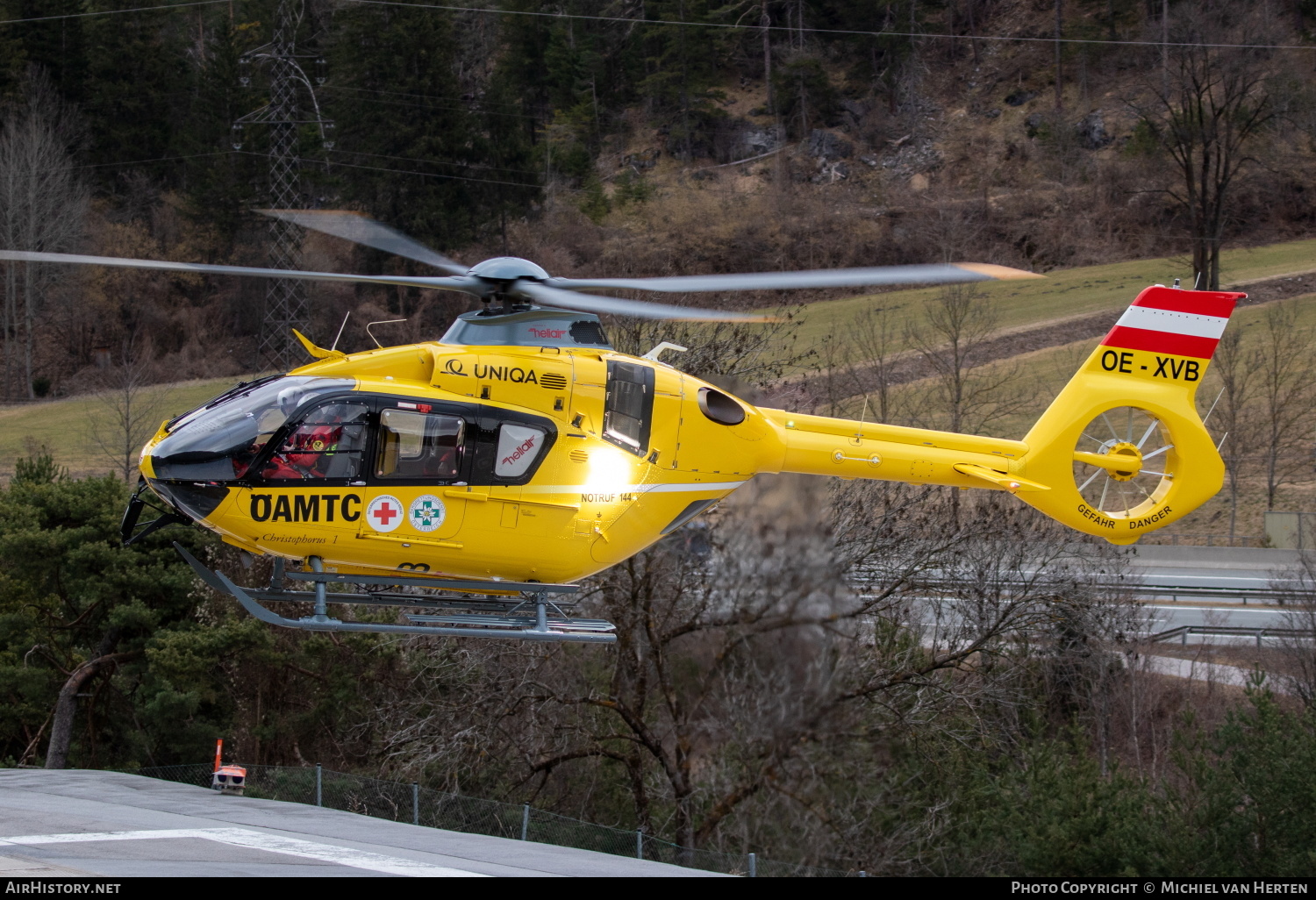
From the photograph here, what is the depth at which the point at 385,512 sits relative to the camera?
11547mm

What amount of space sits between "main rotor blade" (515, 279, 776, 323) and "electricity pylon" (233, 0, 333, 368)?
22.3 meters

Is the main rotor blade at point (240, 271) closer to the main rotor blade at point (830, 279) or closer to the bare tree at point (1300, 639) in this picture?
the main rotor blade at point (830, 279)

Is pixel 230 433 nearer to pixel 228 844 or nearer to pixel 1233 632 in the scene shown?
pixel 228 844

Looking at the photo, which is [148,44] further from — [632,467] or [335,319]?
[632,467]

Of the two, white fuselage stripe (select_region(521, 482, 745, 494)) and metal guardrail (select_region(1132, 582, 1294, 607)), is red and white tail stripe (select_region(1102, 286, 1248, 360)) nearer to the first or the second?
white fuselage stripe (select_region(521, 482, 745, 494))

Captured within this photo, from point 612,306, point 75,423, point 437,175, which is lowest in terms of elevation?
point 612,306

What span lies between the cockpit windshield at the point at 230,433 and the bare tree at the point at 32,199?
5221cm

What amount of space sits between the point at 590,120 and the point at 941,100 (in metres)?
20.8

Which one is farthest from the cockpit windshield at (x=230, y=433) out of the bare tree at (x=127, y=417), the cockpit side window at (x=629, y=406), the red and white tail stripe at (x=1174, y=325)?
the bare tree at (x=127, y=417)

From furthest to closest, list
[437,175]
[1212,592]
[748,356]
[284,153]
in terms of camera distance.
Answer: [284,153], [437,175], [1212,592], [748,356]

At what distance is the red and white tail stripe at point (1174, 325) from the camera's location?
1431cm

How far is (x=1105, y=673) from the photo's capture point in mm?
27031

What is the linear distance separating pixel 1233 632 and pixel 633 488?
67.6ft

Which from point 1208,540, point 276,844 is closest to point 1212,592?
point 1208,540
